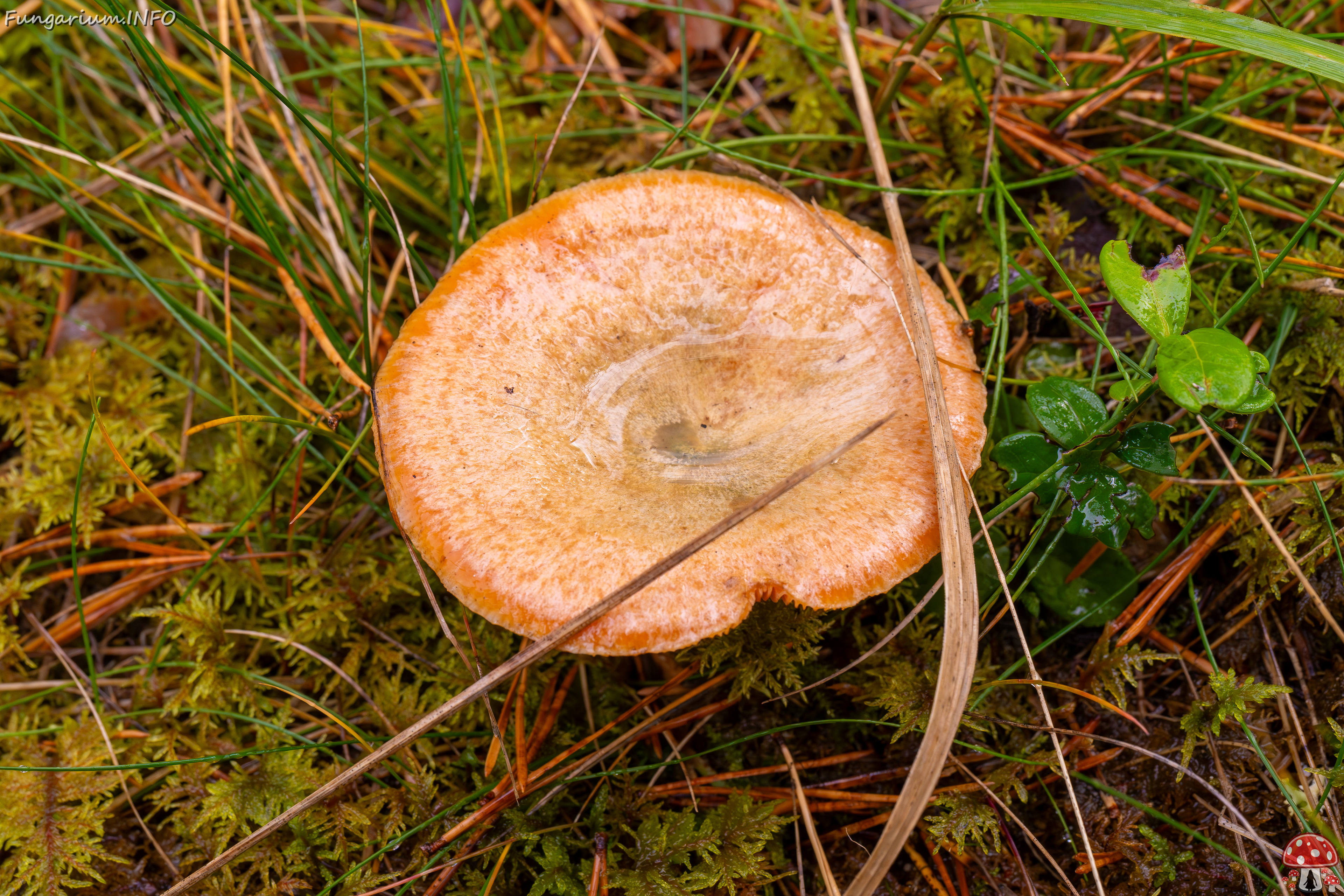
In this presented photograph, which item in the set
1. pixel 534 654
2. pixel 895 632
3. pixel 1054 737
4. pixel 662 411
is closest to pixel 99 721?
pixel 534 654

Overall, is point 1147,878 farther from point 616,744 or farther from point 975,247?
point 975,247

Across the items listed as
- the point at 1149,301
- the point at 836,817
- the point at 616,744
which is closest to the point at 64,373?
the point at 616,744

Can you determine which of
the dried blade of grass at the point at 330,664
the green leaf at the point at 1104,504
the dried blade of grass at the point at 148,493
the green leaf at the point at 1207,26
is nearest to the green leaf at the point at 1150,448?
the green leaf at the point at 1104,504

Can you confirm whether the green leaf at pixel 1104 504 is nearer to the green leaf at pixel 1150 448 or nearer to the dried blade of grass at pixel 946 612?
the green leaf at pixel 1150 448

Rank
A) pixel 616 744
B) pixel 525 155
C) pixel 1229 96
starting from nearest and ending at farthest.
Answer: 1. pixel 616 744
2. pixel 1229 96
3. pixel 525 155

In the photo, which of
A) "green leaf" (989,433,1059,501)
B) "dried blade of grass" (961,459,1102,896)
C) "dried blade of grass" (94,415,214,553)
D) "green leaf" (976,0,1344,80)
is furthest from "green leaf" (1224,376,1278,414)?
"dried blade of grass" (94,415,214,553)

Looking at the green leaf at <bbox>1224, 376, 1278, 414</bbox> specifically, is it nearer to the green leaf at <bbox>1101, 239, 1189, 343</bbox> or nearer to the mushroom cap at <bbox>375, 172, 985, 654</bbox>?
the green leaf at <bbox>1101, 239, 1189, 343</bbox>
